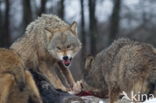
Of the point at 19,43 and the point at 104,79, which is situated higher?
the point at 19,43

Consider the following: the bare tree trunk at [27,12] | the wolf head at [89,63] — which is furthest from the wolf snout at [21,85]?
the bare tree trunk at [27,12]

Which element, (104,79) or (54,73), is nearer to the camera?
(104,79)

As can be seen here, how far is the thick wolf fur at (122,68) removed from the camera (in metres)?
8.68

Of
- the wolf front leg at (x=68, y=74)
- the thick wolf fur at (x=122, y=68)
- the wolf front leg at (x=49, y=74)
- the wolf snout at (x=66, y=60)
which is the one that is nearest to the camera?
the thick wolf fur at (x=122, y=68)

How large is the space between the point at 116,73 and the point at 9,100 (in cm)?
280

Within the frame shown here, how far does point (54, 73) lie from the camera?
38.4 ft

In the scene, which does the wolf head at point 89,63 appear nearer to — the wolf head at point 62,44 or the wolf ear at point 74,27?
the wolf head at point 62,44

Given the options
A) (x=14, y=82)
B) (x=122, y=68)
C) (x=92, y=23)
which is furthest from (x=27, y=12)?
(x=14, y=82)

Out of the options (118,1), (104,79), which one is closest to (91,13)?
(118,1)

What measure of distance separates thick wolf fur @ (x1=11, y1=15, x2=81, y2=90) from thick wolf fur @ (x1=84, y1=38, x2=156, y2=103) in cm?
79

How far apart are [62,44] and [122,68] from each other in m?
2.57

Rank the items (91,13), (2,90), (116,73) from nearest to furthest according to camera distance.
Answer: (2,90) < (116,73) < (91,13)

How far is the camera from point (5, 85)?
23.3 ft

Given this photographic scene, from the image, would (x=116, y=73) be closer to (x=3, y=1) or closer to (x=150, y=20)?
(x=3, y=1)
